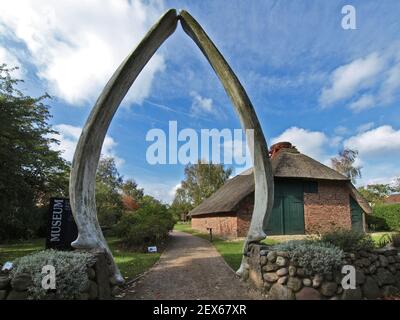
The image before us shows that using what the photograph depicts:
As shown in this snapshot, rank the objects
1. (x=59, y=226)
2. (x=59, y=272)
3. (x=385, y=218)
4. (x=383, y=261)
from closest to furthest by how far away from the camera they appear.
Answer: (x=59, y=272), (x=383, y=261), (x=59, y=226), (x=385, y=218)

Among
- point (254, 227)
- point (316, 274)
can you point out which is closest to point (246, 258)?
point (254, 227)

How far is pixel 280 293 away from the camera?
6.09 m

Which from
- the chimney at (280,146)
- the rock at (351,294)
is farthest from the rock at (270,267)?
the chimney at (280,146)

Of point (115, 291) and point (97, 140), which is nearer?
point (115, 291)

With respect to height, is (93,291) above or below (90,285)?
below

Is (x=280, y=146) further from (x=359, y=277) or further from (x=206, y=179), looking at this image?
(x=206, y=179)

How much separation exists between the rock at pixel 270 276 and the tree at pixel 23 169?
13.3 m

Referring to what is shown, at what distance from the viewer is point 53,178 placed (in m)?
25.4

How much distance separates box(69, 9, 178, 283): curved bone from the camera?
6973 mm

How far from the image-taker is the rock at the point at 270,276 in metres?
6.33

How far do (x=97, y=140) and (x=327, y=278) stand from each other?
228 inches

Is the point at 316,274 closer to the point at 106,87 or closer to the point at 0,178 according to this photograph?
the point at 106,87

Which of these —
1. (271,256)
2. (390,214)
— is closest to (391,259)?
(271,256)
